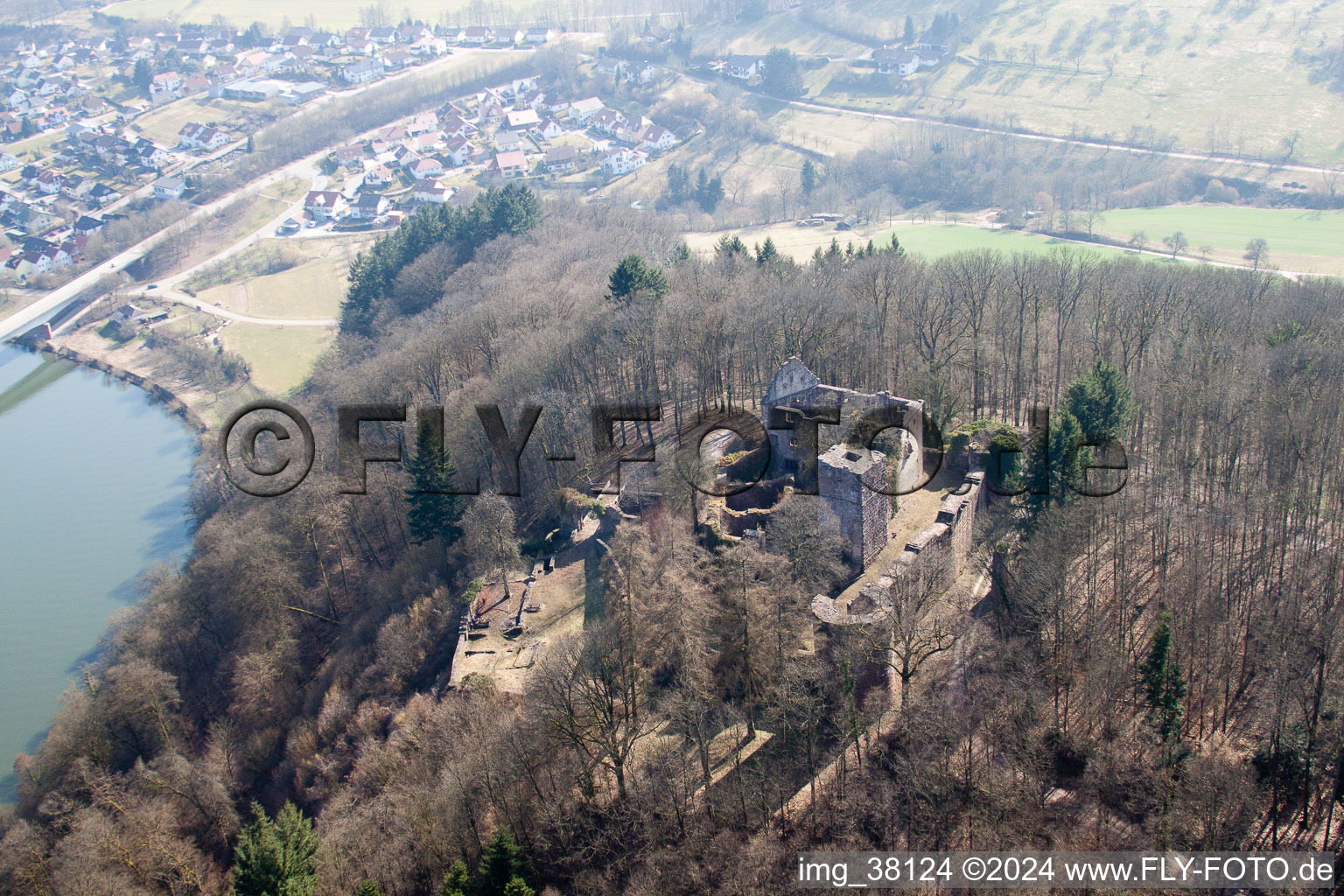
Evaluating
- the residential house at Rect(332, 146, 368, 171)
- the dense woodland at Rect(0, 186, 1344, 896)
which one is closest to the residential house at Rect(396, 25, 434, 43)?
the residential house at Rect(332, 146, 368, 171)

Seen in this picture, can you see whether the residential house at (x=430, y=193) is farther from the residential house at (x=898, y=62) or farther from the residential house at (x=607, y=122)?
the residential house at (x=898, y=62)

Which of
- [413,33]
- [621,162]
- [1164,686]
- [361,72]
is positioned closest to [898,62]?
[621,162]

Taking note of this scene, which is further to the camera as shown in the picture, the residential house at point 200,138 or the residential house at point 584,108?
the residential house at point 200,138

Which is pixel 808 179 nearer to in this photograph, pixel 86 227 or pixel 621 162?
pixel 621 162

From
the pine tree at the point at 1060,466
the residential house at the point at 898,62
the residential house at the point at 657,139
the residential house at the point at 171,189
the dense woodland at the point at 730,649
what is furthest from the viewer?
the residential house at the point at 898,62

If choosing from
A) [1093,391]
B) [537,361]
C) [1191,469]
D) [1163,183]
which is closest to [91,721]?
[537,361]

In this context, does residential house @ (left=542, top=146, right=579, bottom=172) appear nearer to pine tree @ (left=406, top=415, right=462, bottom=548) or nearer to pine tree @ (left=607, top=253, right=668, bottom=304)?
pine tree @ (left=607, top=253, right=668, bottom=304)

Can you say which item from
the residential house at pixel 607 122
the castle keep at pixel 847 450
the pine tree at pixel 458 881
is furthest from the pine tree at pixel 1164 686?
the residential house at pixel 607 122
